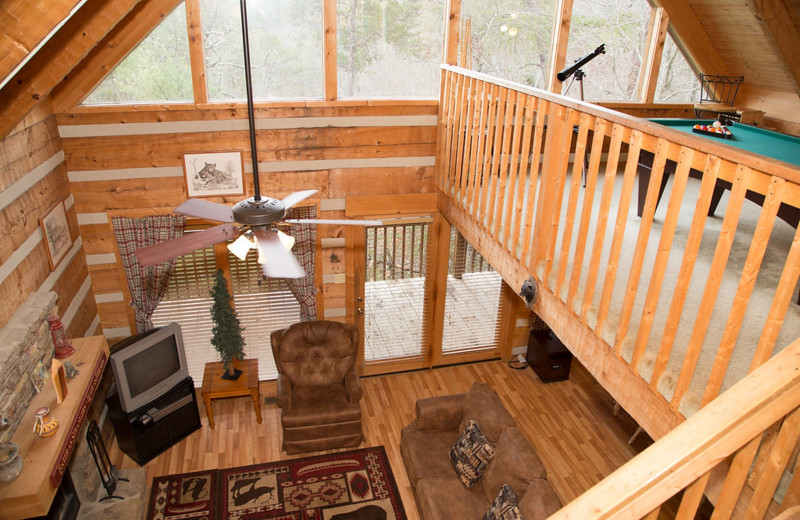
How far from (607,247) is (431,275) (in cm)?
297

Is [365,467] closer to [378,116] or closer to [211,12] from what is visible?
[378,116]

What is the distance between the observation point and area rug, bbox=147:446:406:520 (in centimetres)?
487

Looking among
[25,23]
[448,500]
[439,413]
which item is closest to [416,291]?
[439,413]

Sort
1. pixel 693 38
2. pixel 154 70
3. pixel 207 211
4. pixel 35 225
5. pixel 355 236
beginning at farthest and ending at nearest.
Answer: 1. pixel 355 236
2. pixel 693 38
3. pixel 154 70
4. pixel 35 225
5. pixel 207 211

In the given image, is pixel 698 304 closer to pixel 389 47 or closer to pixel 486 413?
pixel 486 413

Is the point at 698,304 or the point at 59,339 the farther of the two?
the point at 59,339

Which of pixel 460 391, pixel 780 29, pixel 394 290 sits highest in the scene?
pixel 780 29

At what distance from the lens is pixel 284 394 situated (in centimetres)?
546

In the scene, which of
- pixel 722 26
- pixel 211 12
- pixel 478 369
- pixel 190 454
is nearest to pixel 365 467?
pixel 190 454

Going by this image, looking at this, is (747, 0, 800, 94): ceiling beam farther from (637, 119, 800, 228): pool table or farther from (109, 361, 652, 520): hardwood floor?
(109, 361, 652, 520): hardwood floor

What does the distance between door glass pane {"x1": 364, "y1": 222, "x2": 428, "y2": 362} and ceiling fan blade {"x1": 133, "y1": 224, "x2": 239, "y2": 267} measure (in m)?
3.39

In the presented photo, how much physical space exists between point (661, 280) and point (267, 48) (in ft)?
13.6

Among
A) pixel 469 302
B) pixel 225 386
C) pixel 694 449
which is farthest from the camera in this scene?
pixel 469 302

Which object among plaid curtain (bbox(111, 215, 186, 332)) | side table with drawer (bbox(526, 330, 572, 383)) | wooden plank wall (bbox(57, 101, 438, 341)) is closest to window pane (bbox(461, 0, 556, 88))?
wooden plank wall (bbox(57, 101, 438, 341))
